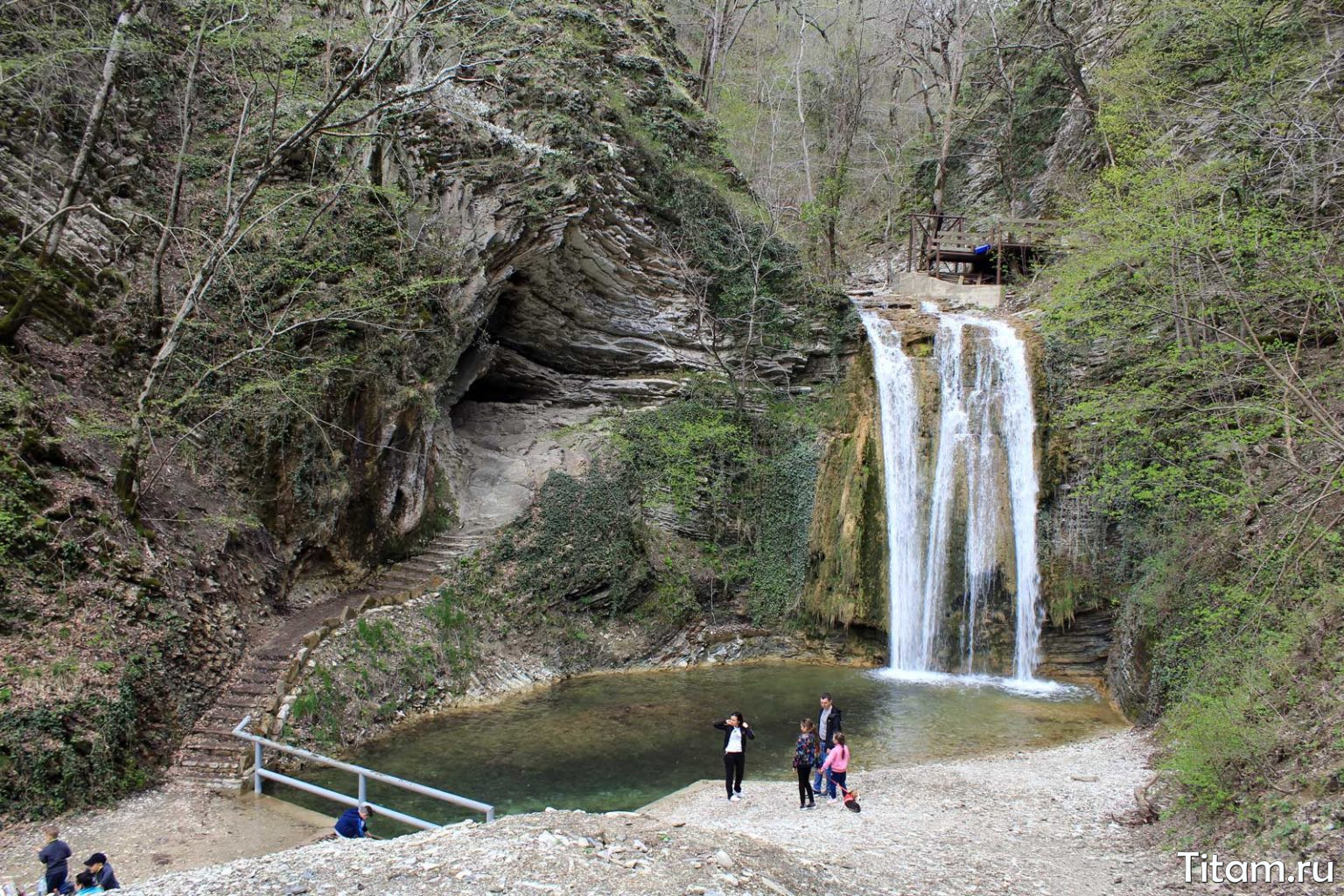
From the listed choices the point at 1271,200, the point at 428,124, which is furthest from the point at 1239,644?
the point at 428,124

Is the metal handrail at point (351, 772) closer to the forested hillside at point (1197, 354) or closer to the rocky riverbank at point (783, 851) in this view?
the rocky riverbank at point (783, 851)

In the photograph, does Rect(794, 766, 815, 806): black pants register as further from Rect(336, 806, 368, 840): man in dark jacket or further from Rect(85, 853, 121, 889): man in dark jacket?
Rect(85, 853, 121, 889): man in dark jacket

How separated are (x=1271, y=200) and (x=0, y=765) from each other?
18592 millimetres

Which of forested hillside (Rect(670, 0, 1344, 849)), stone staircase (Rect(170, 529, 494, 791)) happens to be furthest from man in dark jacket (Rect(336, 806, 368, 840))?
forested hillside (Rect(670, 0, 1344, 849))

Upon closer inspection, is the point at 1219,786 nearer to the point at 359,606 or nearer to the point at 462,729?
the point at 462,729

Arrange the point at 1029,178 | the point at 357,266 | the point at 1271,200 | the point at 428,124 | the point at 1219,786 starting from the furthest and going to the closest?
1. the point at 1029,178
2. the point at 428,124
3. the point at 357,266
4. the point at 1271,200
5. the point at 1219,786

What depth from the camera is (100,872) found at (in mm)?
5461

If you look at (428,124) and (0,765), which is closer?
(0,765)

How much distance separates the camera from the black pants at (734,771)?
25.8 ft

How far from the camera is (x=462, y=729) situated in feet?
35.9

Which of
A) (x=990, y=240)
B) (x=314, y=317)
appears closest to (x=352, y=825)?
(x=314, y=317)

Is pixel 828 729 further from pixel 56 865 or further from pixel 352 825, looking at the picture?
pixel 56 865

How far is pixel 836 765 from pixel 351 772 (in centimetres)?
552

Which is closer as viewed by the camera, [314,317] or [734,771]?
[734,771]
